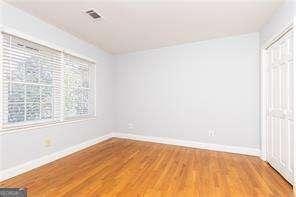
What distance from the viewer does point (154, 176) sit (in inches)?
115

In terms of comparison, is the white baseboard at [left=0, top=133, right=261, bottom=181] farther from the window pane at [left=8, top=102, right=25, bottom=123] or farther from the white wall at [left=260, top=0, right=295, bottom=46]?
the white wall at [left=260, top=0, right=295, bottom=46]

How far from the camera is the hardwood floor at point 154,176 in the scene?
2436 millimetres

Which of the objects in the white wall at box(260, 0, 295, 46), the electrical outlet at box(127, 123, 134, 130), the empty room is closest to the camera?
the white wall at box(260, 0, 295, 46)

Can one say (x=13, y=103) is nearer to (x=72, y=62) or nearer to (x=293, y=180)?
(x=72, y=62)

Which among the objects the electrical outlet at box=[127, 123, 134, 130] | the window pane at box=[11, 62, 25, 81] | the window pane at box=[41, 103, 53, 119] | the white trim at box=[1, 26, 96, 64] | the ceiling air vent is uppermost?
the ceiling air vent

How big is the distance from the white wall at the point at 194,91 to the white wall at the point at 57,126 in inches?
20.6

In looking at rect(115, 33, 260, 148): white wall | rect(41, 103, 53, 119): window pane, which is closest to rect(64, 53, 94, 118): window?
rect(41, 103, 53, 119): window pane

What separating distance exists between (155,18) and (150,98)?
2.41m

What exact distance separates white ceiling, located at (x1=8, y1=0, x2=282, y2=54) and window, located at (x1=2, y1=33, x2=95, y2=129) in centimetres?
55

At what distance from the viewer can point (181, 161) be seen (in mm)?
3617

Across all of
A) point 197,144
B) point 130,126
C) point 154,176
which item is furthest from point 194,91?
point 154,176

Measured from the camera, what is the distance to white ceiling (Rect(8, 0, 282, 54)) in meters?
2.82

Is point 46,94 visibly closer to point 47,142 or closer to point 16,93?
point 16,93

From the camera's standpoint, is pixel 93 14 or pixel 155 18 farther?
pixel 155 18
